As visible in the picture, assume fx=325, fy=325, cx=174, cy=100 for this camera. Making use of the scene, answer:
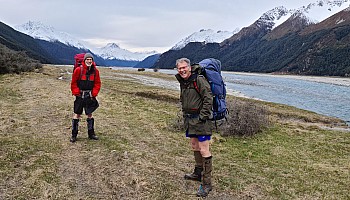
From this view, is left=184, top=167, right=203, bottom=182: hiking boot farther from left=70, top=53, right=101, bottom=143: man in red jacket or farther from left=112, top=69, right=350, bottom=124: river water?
left=112, top=69, right=350, bottom=124: river water

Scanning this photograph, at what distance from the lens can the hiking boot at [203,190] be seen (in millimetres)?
6211

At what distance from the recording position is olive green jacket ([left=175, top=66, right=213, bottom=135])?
19.1 feet

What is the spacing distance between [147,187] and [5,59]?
30.6 m

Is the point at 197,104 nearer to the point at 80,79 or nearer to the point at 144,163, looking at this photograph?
the point at 144,163

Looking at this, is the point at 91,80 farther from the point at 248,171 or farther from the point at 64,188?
the point at 248,171

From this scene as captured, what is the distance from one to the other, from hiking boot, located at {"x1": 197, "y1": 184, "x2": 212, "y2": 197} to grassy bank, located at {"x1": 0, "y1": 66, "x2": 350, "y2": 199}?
0.42 ft

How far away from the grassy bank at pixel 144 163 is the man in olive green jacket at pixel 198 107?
65cm

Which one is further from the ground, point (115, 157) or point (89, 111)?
point (89, 111)

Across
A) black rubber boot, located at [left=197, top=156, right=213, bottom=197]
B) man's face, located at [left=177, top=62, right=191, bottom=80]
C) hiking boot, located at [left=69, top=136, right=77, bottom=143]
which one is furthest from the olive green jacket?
hiking boot, located at [left=69, top=136, right=77, bottom=143]

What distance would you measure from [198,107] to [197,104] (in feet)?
0.19

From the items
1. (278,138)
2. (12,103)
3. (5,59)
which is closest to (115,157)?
(278,138)

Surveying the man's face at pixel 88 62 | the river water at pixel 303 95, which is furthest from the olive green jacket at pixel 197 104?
the river water at pixel 303 95

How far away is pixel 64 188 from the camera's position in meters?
6.12

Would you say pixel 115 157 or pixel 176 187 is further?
pixel 115 157
